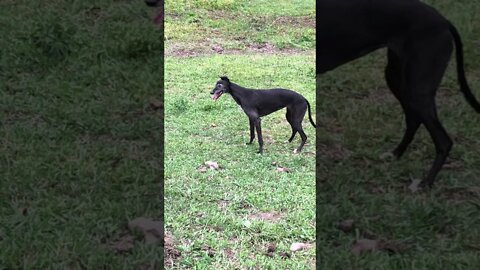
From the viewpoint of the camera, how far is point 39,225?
3.55m

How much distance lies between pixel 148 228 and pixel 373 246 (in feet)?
3.76

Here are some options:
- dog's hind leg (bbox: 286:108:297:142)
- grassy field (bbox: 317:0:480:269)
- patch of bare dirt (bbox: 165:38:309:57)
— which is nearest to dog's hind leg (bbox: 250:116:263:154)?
dog's hind leg (bbox: 286:108:297:142)

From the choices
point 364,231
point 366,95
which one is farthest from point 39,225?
point 366,95

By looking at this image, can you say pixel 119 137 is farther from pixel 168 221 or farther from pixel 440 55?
pixel 440 55

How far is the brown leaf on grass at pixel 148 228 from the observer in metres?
3.44

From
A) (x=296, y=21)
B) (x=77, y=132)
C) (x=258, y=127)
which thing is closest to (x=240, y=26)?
(x=296, y=21)

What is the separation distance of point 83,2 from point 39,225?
422 centimetres

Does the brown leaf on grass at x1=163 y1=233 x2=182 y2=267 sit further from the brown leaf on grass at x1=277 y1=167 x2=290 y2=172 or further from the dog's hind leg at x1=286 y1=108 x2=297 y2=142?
the dog's hind leg at x1=286 y1=108 x2=297 y2=142

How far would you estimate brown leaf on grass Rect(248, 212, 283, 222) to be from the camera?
135 inches

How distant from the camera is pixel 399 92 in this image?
3.97m

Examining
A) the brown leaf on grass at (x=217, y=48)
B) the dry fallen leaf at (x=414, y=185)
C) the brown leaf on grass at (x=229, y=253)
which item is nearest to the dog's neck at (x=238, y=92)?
the brown leaf on grass at (x=217, y=48)

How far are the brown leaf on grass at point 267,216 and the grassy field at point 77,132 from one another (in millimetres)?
509

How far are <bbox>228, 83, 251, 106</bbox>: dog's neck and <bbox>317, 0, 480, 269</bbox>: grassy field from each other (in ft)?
3.62

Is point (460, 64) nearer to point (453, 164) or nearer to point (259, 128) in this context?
point (453, 164)
